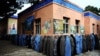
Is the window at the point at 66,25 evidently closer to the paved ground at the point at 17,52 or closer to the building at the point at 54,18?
the building at the point at 54,18

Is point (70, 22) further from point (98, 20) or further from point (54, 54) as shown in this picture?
point (98, 20)

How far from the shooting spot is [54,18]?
11.9m

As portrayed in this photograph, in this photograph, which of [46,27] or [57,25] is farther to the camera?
[46,27]

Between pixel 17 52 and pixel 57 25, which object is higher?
pixel 57 25

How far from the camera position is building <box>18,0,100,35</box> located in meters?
12.1

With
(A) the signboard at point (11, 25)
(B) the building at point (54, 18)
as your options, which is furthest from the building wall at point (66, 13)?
(A) the signboard at point (11, 25)

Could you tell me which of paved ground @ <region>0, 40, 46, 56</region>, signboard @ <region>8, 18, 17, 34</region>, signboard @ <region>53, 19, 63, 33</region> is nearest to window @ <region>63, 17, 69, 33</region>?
signboard @ <region>53, 19, 63, 33</region>

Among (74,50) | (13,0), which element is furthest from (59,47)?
(13,0)

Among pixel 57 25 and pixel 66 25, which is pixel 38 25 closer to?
pixel 66 25

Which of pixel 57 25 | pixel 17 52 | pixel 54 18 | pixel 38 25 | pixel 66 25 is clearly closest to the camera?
pixel 17 52

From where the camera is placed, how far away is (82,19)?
1845 centimetres

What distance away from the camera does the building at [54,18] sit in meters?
12.1

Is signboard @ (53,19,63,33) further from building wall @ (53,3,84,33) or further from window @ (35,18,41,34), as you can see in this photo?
window @ (35,18,41,34)

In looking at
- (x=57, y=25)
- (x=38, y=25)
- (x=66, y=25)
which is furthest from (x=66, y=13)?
(x=38, y=25)
